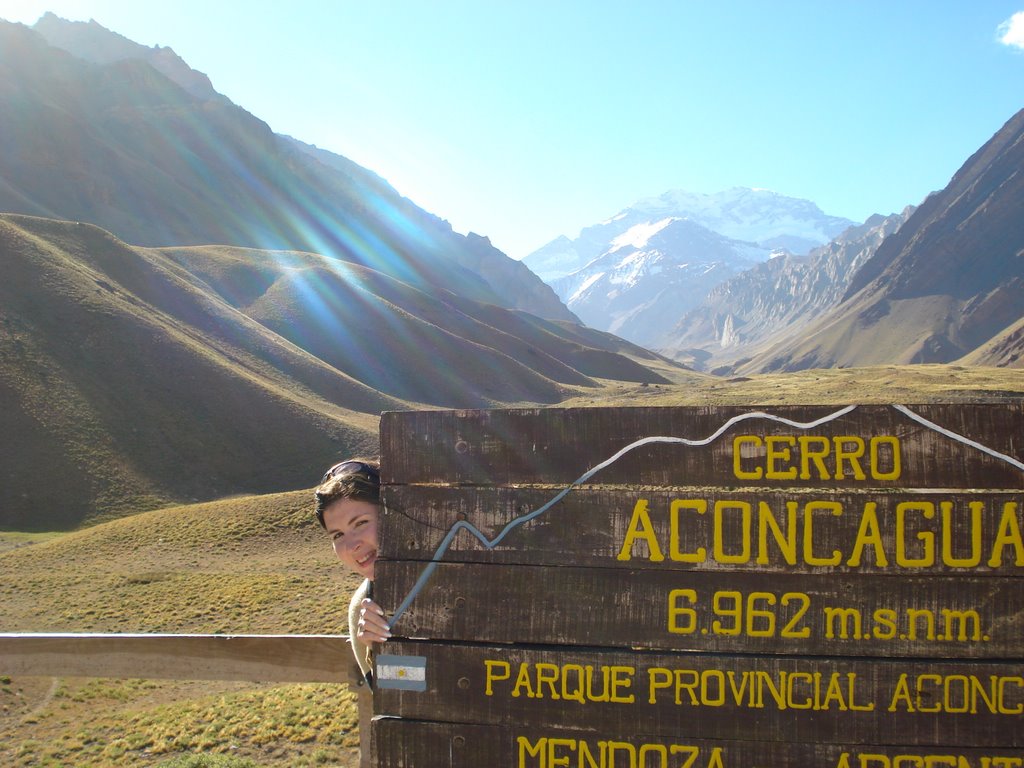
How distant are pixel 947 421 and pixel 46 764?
1476cm

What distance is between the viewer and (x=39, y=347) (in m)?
58.9

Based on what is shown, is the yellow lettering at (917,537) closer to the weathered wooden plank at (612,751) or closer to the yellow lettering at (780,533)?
the yellow lettering at (780,533)

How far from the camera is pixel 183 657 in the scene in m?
3.98

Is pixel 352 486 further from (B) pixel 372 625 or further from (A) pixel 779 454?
(A) pixel 779 454

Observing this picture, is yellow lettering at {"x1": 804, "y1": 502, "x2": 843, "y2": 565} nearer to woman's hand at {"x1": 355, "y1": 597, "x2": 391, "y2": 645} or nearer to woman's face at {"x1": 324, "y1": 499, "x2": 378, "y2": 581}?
woman's hand at {"x1": 355, "y1": 597, "x2": 391, "y2": 645}

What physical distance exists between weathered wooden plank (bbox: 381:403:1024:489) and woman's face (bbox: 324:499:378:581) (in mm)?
530

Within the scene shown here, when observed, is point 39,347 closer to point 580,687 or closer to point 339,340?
point 339,340

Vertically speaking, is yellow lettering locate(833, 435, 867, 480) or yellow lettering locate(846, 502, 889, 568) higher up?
yellow lettering locate(833, 435, 867, 480)

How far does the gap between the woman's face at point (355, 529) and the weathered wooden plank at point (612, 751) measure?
845 millimetres

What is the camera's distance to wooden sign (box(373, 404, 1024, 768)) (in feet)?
9.09

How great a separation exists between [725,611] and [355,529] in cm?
183

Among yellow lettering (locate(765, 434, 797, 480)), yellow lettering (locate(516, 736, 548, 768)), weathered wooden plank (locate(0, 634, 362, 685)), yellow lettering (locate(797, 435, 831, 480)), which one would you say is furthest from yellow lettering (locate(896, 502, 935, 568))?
weathered wooden plank (locate(0, 634, 362, 685))

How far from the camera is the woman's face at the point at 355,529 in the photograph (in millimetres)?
3604

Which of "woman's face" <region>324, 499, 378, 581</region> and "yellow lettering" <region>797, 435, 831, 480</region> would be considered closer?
"yellow lettering" <region>797, 435, 831, 480</region>
